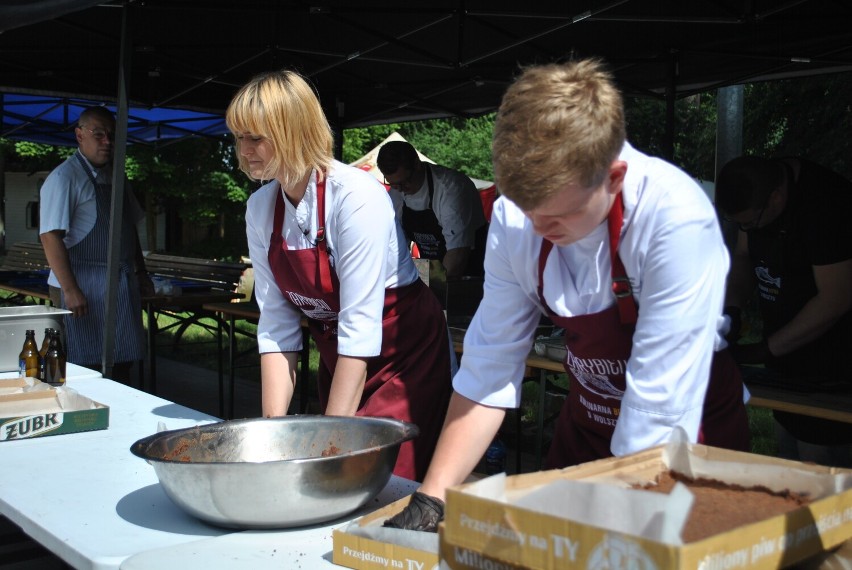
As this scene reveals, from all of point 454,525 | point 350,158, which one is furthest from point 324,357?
point 350,158

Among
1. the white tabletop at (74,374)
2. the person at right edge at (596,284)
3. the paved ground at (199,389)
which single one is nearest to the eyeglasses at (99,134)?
the white tabletop at (74,374)

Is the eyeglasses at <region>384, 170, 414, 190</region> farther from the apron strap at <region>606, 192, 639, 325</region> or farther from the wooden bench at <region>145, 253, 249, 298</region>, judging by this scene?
the apron strap at <region>606, 192, 639, 325</region>

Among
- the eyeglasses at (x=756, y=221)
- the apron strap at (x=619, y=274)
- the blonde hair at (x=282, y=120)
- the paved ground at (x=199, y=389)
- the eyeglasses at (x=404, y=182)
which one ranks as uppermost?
the eyeglasses at (x=404, y=182)

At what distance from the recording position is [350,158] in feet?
71.1

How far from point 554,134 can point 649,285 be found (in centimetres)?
31

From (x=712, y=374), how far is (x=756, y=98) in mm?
13302

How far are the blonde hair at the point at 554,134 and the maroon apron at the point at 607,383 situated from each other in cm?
Answer: 19

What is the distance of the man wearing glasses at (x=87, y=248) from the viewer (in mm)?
3934

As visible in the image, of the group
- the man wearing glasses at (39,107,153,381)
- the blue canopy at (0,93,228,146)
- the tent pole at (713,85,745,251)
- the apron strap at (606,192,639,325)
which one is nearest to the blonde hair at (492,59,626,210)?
the apron strap at (606,192,639,325)

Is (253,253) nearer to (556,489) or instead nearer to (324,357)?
(324,357)

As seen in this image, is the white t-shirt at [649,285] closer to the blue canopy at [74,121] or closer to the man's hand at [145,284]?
the man's hand at [145,284]

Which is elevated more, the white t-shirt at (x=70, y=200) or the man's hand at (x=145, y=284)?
the white t-shirt at (x=70, y=200)

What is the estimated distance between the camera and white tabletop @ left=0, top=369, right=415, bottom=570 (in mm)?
1331

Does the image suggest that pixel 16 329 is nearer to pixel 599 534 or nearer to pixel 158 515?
pixel 158 515
